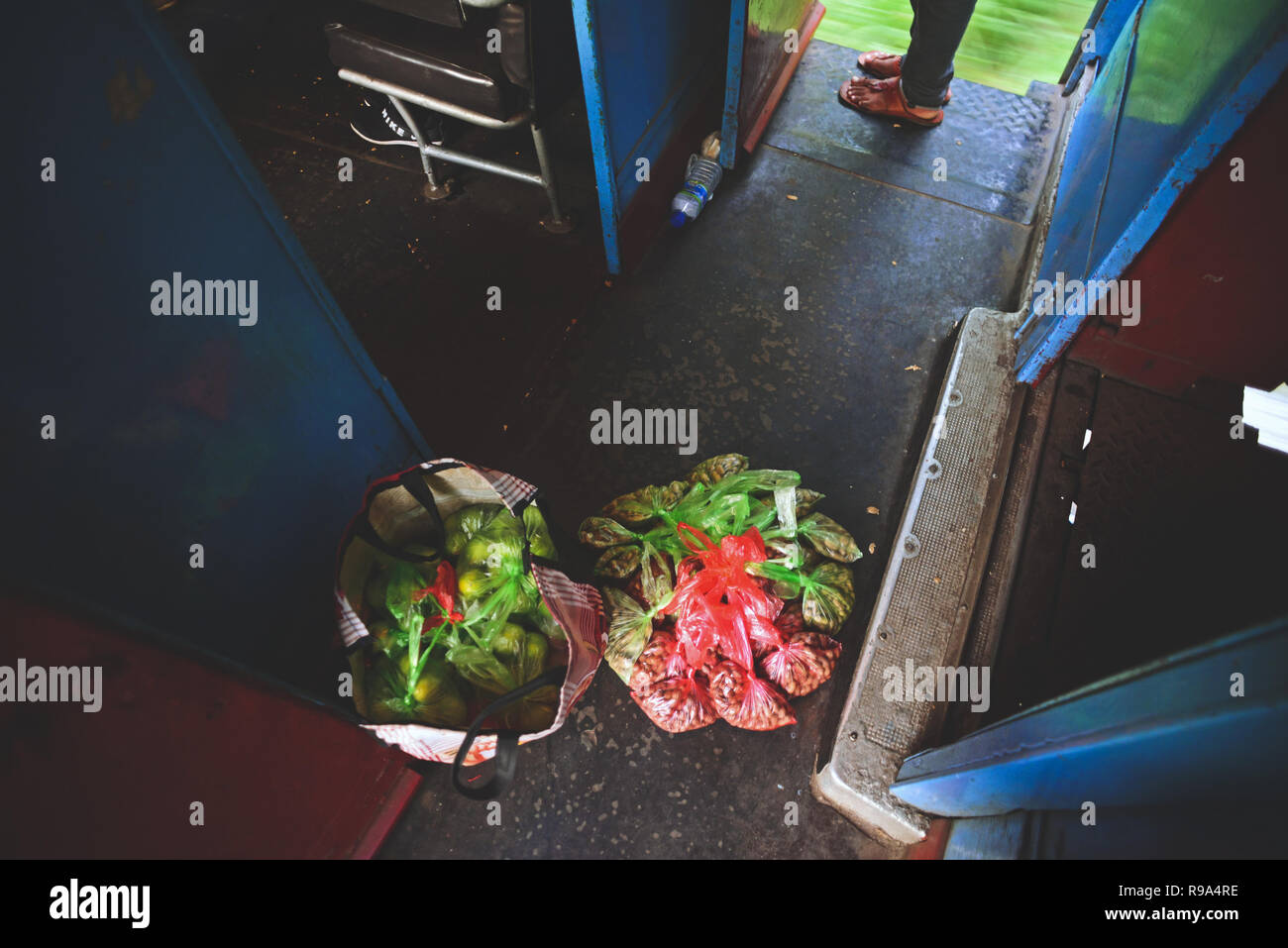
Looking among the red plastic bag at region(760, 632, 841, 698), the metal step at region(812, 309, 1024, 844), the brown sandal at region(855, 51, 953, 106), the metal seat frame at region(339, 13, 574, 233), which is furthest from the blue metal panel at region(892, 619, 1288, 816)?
the brown sandal at region(855, 51, 953, 106)

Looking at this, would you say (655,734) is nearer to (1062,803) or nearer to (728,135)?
(1062,803)

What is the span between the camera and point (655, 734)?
1.90 metres

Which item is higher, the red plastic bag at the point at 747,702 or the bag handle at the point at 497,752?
the bag handle at the point at 497,752

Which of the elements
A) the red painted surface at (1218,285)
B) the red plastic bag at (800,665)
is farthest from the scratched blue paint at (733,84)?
the red plastic bag at (800,665)

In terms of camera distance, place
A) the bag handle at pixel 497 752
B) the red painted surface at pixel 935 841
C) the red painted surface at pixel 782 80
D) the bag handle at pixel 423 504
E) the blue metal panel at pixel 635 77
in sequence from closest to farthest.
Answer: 1. the bag handle at pixel 497 752
2. the bag handle at pixel 423 504
3. the red painted surface at pixel 935 841
4. the blue metal panel at pixel 635 77
5. the red painted surface at pixel 782 80

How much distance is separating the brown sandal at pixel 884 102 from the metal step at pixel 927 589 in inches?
66.7

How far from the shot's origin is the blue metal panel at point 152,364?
0.87m

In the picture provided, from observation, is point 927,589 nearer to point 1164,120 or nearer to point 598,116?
point 1164,120

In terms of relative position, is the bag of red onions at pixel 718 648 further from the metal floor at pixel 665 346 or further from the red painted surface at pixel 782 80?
the red painted surface at pixel 782 80

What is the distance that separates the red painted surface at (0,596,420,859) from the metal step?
1.36 metres
